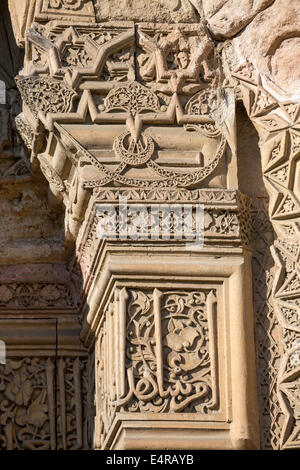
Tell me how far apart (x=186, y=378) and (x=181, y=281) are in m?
0.42

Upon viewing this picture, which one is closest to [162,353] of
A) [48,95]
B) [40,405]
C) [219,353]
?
[219,353]

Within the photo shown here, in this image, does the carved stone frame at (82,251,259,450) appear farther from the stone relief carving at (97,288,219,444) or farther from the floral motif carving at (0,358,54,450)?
the floral motif carving at (0,358,54,450)

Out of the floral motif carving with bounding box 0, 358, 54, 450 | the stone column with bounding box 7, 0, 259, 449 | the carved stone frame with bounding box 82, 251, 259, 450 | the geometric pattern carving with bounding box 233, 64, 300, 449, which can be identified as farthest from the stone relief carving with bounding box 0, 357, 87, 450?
the geometric pattern carving with bounding box 233, 64, 300, 449

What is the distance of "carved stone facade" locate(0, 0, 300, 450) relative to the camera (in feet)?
20.1

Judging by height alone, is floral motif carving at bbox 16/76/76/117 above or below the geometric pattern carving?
above

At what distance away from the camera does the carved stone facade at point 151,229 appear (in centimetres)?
613

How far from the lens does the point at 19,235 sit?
696cm

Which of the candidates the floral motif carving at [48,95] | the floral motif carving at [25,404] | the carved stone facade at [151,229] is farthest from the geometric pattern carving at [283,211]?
the floral motif carving at [25,404]

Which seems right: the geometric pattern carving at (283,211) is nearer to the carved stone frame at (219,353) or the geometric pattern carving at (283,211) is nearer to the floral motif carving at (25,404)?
the carved stone frame at (219,353)

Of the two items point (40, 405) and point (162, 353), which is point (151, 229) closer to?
point (162, 353)

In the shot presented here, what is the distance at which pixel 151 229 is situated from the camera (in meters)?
6.27

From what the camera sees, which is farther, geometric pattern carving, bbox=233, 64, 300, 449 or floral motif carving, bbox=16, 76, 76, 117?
floral motif carving, bbox=16, 76, 76, 117
